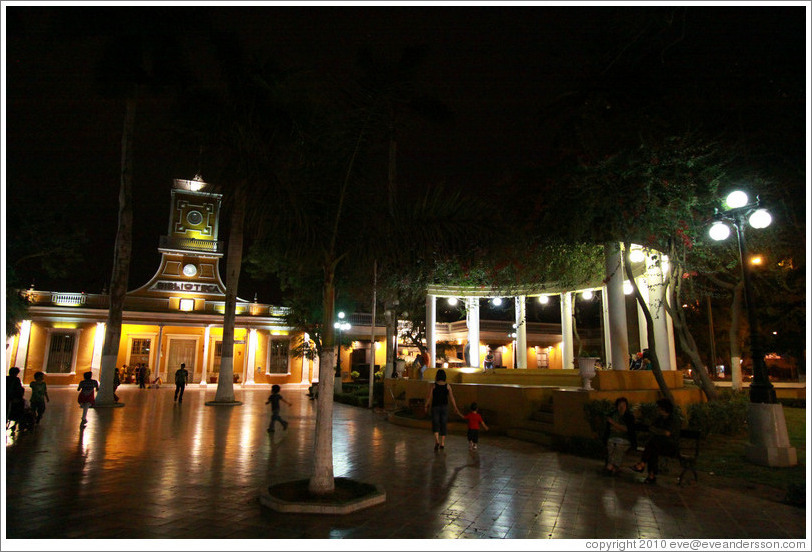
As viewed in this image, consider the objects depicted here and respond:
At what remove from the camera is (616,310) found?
41.8 ft

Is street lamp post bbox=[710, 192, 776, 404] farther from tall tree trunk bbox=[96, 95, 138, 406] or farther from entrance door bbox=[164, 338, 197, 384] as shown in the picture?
entrance door bbox=[164, 338, 197, 384]

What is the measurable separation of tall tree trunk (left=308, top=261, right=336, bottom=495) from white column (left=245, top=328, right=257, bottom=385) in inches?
1199

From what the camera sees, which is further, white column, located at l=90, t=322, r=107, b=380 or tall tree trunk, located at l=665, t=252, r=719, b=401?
white column, located at l=90, t=322, r=107, b=380

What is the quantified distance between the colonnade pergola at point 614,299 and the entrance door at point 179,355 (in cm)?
2150

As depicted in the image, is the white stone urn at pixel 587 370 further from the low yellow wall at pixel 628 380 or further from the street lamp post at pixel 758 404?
the street lamp post at pixel 758 404

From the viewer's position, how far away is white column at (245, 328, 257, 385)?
34.5 meters

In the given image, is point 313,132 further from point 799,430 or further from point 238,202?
point 799,430

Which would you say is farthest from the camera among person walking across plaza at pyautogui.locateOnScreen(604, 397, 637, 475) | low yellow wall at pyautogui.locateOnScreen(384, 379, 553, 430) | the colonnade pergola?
the colonnade pergola

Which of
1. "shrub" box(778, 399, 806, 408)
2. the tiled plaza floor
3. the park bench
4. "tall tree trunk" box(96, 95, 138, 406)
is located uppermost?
"tall tree trunk" box(96, 95, 138, 406)

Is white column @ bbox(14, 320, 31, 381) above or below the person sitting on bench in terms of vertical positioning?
above

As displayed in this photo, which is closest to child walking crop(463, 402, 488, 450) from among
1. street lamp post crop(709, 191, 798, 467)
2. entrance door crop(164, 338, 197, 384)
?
street lamp post crop(709, 191, 798, 467)

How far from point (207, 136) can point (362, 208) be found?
2.12m

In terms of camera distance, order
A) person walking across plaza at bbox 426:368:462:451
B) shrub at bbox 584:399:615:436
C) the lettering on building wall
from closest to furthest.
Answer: shrub at bbox 584:399:615:436 → person walking across plaza at bbox 426:368:462:451 → the lettering on building wall

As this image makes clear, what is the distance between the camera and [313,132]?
6.51 metres
